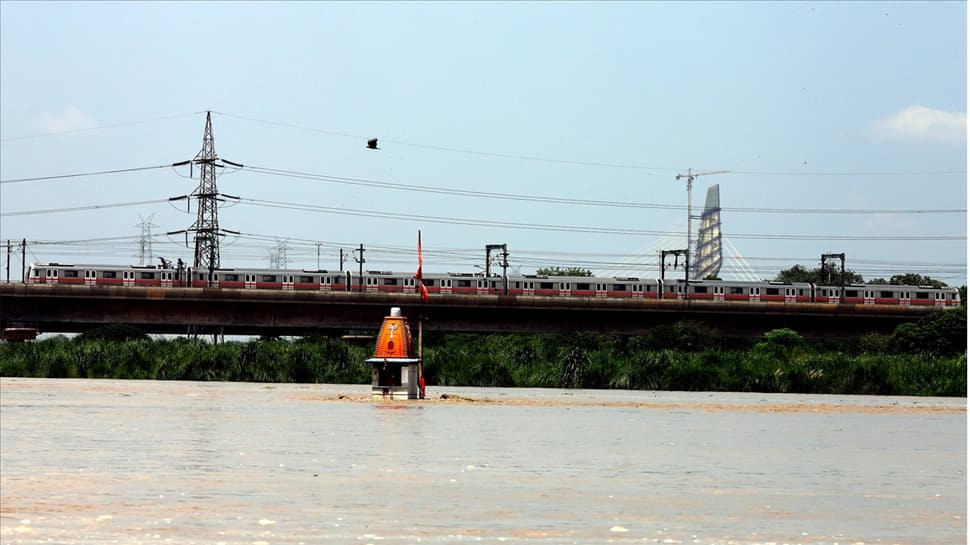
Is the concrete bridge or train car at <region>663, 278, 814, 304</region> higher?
train car at <region>663, 278, 814, 304</region>

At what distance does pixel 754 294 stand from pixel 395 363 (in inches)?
3083

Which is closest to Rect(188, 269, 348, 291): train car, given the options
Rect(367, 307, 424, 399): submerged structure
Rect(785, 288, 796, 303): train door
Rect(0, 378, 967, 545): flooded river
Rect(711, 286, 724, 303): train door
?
Rect(711, 286, 724, 303): train door

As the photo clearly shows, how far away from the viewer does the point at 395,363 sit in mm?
40250

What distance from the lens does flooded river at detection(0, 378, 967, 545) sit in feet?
42.9

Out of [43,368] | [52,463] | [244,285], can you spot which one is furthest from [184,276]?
[52,463]

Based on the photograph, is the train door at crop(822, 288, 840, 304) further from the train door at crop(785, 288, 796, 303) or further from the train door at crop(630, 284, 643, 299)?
the train door at crop(630, 284, 643, 299)

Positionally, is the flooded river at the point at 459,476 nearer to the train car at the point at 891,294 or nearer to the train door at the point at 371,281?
the train door at the point at 371,281

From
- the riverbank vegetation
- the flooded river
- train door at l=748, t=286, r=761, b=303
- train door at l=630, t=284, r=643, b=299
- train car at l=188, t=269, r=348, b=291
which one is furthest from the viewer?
train door at l=748, t=286, r=761, b=303

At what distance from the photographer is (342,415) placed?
31.8 m

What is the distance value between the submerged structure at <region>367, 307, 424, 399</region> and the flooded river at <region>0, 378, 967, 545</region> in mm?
5403

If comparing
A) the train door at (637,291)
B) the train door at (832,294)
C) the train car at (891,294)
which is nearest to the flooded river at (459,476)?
the train door at (637,291)

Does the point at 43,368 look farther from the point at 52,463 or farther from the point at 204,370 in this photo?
the point at 52,463

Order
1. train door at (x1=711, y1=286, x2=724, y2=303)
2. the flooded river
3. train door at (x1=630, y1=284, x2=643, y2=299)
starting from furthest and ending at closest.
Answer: train door at (x1=711, y1=286, x2=724, y2=303)
train door at (x1=630, y1=284, x2=643, y2=299)
the flooded river

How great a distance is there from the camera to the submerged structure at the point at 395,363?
132 feet
